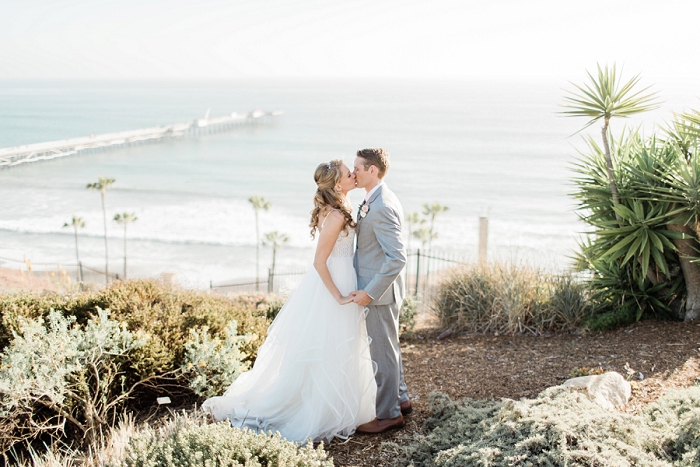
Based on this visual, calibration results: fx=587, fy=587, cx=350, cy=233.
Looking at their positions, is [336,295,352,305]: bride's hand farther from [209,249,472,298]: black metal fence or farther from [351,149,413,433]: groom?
[209,249,472,298]: black metal fence

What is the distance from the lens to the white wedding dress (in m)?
4.33

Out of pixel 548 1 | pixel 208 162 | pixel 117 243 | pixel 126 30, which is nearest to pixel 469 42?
pixel 548 1

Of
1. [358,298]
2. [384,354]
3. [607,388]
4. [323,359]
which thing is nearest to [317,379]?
[323,359]

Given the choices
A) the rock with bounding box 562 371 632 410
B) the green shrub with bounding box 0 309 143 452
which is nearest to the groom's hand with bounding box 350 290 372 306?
the rock with bounding box 562 371 632 410

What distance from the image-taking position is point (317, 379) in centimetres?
436

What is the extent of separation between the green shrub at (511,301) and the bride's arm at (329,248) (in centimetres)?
357

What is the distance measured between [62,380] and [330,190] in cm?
249

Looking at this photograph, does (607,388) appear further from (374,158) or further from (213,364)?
(213,364)

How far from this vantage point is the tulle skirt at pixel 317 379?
4328mm

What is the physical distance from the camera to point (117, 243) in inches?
1234

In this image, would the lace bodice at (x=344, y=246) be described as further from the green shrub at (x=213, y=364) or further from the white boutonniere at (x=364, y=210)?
the green shrub at (x=213, y=364)

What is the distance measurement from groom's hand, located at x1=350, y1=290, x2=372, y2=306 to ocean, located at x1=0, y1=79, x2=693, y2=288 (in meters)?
1.16

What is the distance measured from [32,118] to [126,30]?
267 ft

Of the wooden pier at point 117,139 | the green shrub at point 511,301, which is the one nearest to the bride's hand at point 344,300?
the green shrub at point 511,301
